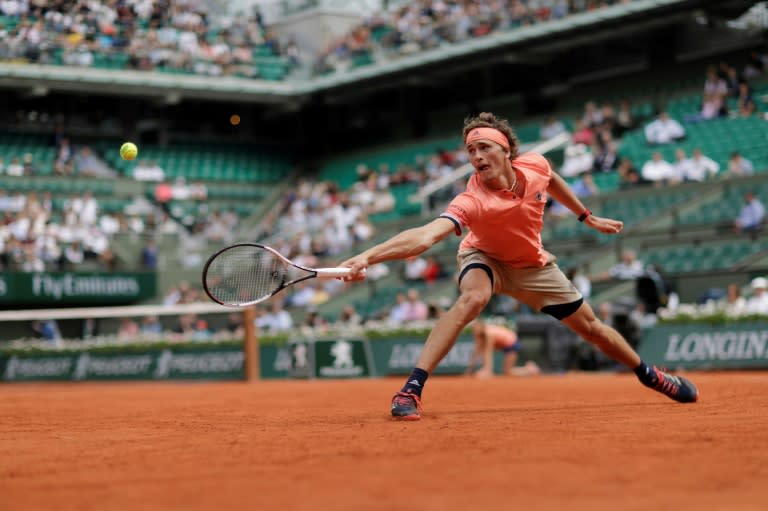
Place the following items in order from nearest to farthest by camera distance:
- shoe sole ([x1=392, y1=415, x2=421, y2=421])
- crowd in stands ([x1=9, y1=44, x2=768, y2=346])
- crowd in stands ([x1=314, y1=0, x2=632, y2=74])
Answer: shoe sole ([x1=392, y1=415, x2=421, y2=421]) → crowd in stands ([x1=9, y1=44, x2=768, y2=346]) → crowd in stands ([x1=314, y1=0, x2=632, y2=74])

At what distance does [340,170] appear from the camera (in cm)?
3550

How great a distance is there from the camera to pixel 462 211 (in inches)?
305

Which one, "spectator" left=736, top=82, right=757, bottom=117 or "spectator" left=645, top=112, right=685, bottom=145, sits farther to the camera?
"spectator" left=645, top=112, right=685, bottom=145

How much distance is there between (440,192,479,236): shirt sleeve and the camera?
7.66 m

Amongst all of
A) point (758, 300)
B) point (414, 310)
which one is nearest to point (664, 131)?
point (414, 310)

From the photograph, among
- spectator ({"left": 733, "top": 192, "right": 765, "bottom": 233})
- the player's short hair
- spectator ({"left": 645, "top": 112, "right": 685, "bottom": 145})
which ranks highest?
spectator ({"left": 645, "top": 112, "right": 685, "bottom": 145})

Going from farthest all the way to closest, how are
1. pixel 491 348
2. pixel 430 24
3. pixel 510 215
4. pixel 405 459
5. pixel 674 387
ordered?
pixel 430 24
pixel 491 348
pixel 674 387
pixel 510 215
pixel 405 459

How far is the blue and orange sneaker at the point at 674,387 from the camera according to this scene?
27.7 ft

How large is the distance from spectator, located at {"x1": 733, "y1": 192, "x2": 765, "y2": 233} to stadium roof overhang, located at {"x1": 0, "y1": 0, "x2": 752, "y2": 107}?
6.63 metres

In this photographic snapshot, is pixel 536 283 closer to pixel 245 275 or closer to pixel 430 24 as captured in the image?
pixel 245 275

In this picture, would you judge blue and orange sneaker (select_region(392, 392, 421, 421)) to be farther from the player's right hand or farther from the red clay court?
the player's right hand

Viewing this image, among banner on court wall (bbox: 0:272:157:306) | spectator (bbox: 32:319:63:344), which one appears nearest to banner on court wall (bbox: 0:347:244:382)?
spectator (bbox: 32:319:63:344)

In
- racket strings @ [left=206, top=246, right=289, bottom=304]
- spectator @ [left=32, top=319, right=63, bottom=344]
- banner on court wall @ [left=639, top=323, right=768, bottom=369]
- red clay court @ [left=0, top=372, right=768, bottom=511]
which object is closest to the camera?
red clay court @ [left=0, top=372, right=768, bottom=511]

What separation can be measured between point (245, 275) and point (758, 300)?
10521 millimetres
